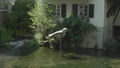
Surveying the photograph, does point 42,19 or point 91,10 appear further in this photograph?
point 91,10

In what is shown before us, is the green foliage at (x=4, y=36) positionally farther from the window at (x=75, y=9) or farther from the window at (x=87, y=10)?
the window at (x=87, y=10)

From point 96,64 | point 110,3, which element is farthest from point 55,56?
point 110,3

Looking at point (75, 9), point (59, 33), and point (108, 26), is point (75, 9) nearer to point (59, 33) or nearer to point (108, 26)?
point (108, 26)

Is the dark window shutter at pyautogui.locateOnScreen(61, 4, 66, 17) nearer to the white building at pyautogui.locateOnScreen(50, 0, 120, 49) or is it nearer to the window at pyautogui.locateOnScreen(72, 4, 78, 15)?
the white building at pyautogui.locateOnScreen(50, 0, 120, 49)

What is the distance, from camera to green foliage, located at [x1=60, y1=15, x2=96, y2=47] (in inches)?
1118

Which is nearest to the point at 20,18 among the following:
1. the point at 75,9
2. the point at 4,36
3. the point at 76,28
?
the point at 4,36

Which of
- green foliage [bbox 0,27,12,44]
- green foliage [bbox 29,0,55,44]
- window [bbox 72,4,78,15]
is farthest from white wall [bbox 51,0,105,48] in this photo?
green foliage [bbox 0,27,12,44]

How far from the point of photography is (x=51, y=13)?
2934 cm

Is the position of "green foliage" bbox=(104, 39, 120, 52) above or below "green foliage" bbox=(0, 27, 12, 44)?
below

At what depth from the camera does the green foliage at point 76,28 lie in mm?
28391

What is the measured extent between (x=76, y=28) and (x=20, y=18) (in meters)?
5.27

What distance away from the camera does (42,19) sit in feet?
94.9

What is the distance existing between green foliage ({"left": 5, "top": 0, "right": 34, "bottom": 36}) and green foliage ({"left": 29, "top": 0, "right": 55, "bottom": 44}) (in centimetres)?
201

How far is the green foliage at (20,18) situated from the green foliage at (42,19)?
2015mm
